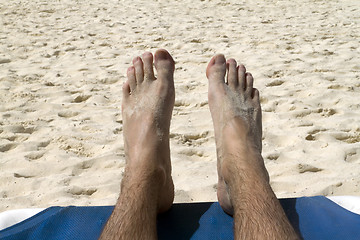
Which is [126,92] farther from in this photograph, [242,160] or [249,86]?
[242,160]

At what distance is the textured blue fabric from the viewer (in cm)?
123

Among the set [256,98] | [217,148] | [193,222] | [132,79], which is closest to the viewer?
[193,222]

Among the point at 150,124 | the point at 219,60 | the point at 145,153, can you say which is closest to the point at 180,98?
the point at 219,60

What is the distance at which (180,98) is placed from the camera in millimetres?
2703

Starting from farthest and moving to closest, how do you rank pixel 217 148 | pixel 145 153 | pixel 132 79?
pixel 132 79 < pixel 217 148 < pixel 145 153

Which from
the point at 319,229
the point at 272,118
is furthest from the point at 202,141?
the point at 319,229

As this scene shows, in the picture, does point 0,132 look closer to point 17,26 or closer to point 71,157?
point 71,157

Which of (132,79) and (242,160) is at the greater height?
(132,79)

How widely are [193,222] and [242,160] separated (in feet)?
0.95

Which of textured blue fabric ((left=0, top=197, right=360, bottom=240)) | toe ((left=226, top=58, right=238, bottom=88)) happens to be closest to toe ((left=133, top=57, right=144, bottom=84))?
toe ((left=226, top=58, right=238, bottom=88))

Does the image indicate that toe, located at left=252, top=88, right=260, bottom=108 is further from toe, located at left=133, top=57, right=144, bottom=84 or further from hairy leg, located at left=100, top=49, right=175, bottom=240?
toe, located at left=133, top=57, right=144, bottom=84

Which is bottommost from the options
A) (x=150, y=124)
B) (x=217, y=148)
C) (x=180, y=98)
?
(x=180, y=98)

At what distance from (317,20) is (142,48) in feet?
8.22

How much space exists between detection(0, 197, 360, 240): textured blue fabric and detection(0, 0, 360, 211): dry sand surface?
11.9 inches
